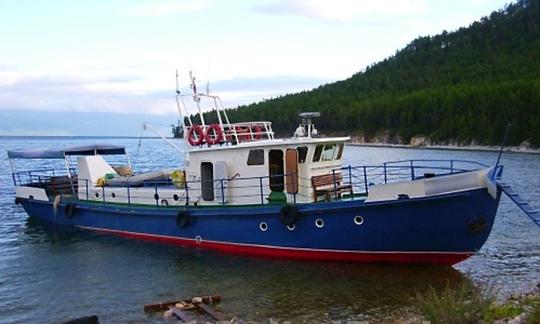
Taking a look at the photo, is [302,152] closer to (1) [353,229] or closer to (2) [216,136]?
(1) [353,229]

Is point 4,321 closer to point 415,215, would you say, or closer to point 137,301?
point 137,301

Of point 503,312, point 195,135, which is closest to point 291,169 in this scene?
point 195,135

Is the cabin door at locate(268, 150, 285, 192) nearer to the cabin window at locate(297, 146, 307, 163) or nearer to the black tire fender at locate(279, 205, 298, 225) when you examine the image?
the cabin window at locate(297, 146, 307, 163)

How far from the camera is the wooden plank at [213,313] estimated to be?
522 inches

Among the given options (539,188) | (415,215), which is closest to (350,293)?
(415,215)

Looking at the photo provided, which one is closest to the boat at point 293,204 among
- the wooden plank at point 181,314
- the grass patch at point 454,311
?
the wooden plank at point 181,314

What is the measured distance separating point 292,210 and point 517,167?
140 ft

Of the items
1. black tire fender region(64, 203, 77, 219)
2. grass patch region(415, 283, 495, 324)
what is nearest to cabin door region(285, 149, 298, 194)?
grass patch region(415, 283, 495, 324)

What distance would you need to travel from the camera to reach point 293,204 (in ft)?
57.5

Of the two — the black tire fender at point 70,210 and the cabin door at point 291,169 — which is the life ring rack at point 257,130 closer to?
the cabin door at point 291,169

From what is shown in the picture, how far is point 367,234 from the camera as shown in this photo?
16750 mm

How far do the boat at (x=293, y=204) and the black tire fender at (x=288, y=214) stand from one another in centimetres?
3

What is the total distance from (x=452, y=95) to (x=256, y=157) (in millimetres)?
112393

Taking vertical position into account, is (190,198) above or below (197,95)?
below
